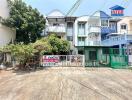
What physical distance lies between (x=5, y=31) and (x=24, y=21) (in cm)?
283

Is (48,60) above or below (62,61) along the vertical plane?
above

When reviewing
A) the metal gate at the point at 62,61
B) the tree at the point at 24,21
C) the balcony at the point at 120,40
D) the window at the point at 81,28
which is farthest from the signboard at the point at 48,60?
the window at the point at 81,28

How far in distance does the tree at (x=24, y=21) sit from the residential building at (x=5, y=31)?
656 millimetres

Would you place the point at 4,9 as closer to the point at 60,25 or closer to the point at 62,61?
the point at 60,25

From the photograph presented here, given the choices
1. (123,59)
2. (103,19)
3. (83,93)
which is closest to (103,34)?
(103,19)

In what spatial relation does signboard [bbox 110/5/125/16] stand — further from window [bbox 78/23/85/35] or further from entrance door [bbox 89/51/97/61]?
entrance door [bbox 89/51/97/61]

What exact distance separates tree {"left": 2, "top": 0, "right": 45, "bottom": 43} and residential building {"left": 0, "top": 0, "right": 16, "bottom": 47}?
2.15 feet

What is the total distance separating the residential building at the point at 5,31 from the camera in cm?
2384

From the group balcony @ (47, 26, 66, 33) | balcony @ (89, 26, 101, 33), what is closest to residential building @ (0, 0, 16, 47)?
balcony @ (47, 26, 66, 33)

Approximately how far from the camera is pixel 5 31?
25.3 m

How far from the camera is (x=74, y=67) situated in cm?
1986

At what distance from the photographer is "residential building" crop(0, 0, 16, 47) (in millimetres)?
23844

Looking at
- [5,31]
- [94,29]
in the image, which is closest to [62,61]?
[5,31]

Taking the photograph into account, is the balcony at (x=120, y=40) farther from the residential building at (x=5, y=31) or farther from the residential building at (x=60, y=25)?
the residential building at (x=5, y=31)
